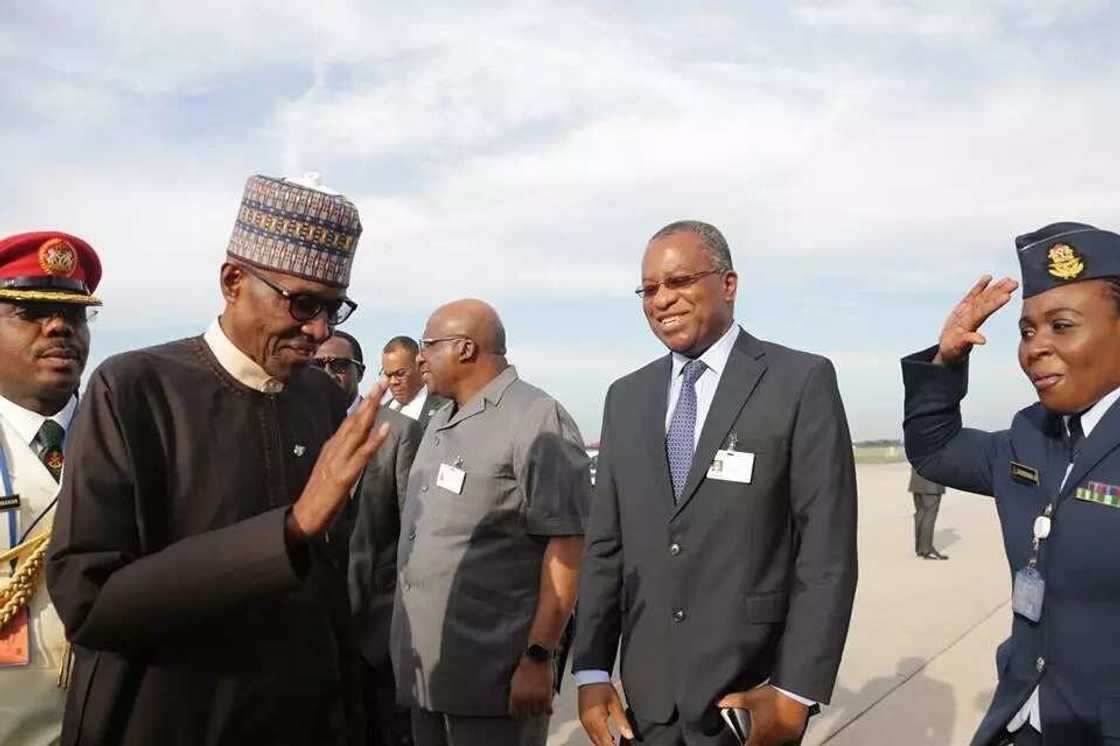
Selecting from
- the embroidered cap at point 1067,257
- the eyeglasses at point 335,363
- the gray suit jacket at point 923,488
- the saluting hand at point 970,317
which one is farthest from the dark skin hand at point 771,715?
the gray suit jacket at point 923,488

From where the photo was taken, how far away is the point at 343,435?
1896mm

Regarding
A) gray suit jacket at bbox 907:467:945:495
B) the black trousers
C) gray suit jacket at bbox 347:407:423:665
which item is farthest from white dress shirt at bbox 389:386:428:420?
the black trousers

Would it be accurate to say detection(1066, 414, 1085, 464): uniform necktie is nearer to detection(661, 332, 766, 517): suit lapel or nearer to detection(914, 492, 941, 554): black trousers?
detection(661, 332, 766, 517): suit lapel

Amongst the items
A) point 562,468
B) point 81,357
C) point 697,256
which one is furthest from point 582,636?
point 81,357

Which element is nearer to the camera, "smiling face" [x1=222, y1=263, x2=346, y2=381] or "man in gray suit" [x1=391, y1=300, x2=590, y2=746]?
"smiling face" [x1=222, y1=263, x2=346, y2=381]

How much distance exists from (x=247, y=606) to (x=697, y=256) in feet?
5.93

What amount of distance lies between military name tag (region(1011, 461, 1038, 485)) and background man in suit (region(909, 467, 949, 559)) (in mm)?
10233

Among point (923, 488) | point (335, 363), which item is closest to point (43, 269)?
point (335, 363)

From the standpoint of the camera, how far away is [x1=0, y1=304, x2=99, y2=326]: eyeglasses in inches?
114

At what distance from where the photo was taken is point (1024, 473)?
9.80 feet

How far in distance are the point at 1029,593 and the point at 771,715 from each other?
0.88 meters

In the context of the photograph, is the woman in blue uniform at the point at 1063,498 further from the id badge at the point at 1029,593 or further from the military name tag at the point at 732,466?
the military name tag at the point at 732,466

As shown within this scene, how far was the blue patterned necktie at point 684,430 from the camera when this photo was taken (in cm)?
306

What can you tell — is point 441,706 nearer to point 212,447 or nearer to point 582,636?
point 582,636
